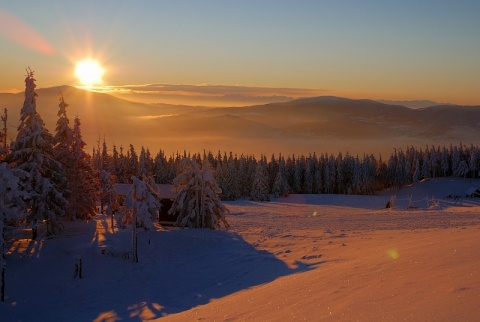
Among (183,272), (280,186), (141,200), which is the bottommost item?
(183,272)

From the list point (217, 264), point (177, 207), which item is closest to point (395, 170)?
point (177, 207)

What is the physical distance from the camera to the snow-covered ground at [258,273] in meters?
11.6

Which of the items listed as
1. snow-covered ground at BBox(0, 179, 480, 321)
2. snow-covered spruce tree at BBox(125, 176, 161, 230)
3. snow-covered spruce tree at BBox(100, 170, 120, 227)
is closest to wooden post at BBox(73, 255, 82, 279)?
snow-covered ground at BBox(0, 179, 480, 321)

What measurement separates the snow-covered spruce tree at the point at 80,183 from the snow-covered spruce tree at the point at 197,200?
25.4ft

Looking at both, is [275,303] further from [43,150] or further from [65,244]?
[43,150]

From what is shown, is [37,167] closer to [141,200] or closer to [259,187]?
[141,200]

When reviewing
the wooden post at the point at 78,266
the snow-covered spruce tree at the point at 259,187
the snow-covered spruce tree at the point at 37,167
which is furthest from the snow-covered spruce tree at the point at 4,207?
the snow-covered spruce tree at the point at 259,187

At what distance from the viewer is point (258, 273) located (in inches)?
941

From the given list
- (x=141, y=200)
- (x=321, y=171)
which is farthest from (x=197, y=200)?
(x=321, y=171)

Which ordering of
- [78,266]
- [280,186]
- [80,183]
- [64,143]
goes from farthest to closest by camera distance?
1. [280,186]
2. [80,183]
3. [64,143]
4. [78,266]

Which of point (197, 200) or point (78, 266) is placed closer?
point (78, 266)

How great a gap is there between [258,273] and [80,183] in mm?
20838

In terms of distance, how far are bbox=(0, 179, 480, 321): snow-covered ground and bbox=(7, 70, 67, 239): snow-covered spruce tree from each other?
6.60 feet

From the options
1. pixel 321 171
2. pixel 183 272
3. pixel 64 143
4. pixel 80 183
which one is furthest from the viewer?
pixel 321 171
